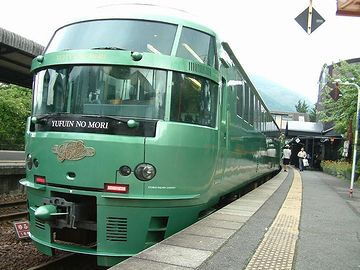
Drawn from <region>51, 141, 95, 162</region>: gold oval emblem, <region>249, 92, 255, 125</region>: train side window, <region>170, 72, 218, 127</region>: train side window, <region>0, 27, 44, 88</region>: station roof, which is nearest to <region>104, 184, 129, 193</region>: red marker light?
<region>51, 141, 95, 162</region>: gold oval emblem

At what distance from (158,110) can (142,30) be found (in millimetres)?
1098

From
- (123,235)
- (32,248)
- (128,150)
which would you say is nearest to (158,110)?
(128,150)

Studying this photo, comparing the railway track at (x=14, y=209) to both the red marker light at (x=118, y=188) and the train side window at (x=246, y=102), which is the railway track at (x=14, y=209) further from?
the red marker light at (x=118, y=188)

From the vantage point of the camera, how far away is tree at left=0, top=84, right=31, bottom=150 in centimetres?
3438

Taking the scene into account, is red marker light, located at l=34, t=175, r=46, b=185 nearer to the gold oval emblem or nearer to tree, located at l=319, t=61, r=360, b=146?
the gold oval emblem

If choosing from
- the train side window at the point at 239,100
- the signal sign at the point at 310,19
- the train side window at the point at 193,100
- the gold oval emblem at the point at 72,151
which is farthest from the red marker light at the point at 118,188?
the signal sign at the point at 310,19

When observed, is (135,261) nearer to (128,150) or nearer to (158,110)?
(128,150)

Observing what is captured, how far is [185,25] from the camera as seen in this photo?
227 inches

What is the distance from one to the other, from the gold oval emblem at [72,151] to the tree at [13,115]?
98.3ft

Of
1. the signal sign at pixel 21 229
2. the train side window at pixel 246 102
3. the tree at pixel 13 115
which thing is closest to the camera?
the signal sign at pixel 21 229

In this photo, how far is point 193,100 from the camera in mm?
5551

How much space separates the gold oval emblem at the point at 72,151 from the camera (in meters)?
5.01

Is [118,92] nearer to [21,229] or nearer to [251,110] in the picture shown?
[21,229]

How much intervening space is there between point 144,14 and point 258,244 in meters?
3.14
